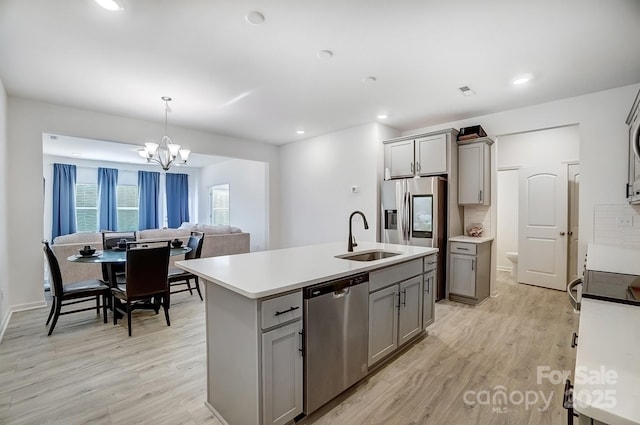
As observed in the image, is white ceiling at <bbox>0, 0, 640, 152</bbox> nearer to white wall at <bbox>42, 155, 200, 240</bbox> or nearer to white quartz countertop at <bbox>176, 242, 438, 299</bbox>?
white quartz countertop at <bbox>176, 242, 438, 299</bbox>

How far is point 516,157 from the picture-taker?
523 cm

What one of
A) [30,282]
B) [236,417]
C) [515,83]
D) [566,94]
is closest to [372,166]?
[515,83]

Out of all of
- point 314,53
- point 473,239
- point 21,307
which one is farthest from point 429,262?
point 21,307

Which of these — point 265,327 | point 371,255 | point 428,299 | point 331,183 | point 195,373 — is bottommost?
point 195,373

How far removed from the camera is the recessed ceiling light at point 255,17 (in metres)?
2.07

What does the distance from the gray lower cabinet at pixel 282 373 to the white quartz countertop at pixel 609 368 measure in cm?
126

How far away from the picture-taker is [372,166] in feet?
15.7

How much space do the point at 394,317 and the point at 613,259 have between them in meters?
2.05

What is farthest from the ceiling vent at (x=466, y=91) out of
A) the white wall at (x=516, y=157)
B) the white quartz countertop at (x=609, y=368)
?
the white quartz countertop at (x=609, y=368)

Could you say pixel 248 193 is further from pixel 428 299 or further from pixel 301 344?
pixel 301 344

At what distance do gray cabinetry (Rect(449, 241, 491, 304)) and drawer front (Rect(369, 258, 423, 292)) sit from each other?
4.80 feet

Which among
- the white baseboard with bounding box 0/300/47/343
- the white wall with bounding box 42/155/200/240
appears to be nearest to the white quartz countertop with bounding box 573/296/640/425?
the white baseboard with bounding box 0/300/47/343

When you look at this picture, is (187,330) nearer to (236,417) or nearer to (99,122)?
(236,417)

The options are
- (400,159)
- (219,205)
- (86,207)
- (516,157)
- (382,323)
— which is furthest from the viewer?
(219,205)
